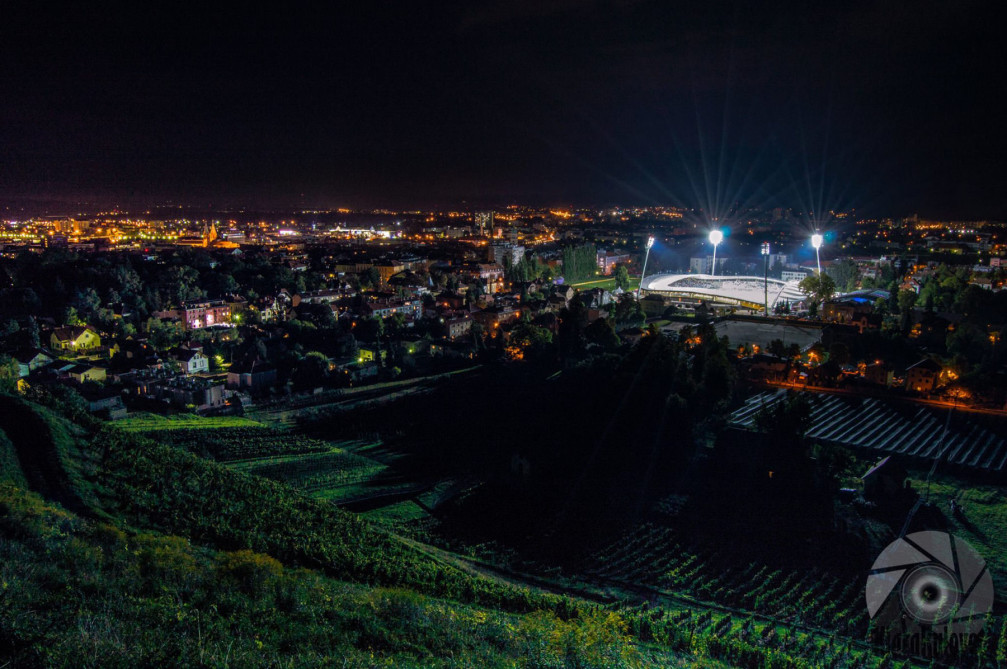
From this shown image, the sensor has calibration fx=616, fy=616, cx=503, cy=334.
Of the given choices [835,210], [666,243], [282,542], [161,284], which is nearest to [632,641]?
[282,542]

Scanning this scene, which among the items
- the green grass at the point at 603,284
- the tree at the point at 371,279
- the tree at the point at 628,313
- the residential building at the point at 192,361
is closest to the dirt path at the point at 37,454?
the residential building at the point at 192,361

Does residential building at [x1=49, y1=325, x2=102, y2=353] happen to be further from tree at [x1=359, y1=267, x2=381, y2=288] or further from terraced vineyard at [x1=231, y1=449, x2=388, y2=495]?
tree at [x1=359, y1=267, x2=381, y2=288]

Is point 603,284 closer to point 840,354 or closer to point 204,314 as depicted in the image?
point 840,354

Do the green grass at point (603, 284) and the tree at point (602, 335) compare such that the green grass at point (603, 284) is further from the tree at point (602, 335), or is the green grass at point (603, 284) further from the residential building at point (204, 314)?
the residential building at point (204, 314)

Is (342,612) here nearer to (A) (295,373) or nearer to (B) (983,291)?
(A) (295,373)

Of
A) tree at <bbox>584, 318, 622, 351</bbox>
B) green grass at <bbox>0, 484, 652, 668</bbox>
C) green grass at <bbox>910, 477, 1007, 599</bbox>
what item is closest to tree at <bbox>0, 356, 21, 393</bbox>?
green grass at <bbox>0, 484, 652, 668</bbox>

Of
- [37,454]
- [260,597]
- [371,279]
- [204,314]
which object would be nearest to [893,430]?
[260,597]
